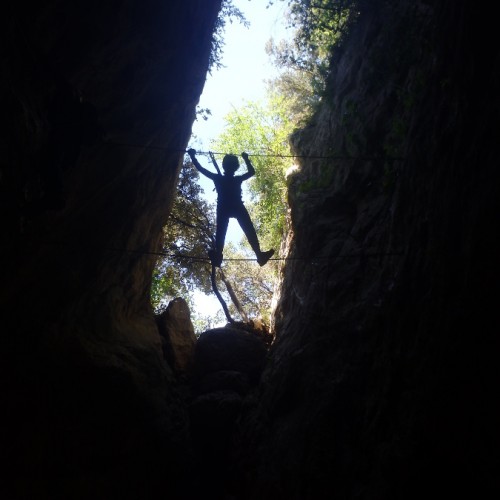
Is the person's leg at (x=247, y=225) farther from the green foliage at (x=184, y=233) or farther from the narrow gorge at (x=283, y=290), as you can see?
the green foliage at (x=184, y=233)

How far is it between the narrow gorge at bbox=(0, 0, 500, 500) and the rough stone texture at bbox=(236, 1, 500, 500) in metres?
0.03

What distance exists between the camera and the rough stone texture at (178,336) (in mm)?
10969

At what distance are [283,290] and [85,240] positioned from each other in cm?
575

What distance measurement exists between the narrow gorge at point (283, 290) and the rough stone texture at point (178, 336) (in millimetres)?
66

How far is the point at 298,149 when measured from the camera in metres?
14.2

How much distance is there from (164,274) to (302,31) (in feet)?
33.1

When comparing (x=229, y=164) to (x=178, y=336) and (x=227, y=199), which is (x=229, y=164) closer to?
(x=227, y=199)

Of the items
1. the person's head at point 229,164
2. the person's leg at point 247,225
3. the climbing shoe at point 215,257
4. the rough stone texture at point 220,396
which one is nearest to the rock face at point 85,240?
the rough stone texture at point 220,396

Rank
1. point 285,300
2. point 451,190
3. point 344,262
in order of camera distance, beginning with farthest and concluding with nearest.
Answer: point 285,300 < point 344,262 < point 451,190

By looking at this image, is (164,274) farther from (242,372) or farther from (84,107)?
(84,107)

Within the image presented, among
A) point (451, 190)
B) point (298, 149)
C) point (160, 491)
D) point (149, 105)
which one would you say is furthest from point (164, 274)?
point (451, 190)

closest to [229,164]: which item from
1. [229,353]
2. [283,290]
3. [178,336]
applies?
[283,290]

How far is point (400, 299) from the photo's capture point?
222 inches

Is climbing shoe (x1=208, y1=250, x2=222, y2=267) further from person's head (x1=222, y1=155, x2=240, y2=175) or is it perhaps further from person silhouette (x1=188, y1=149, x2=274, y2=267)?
person's head (x1=222, y1=155, x2=240, y2=175)
